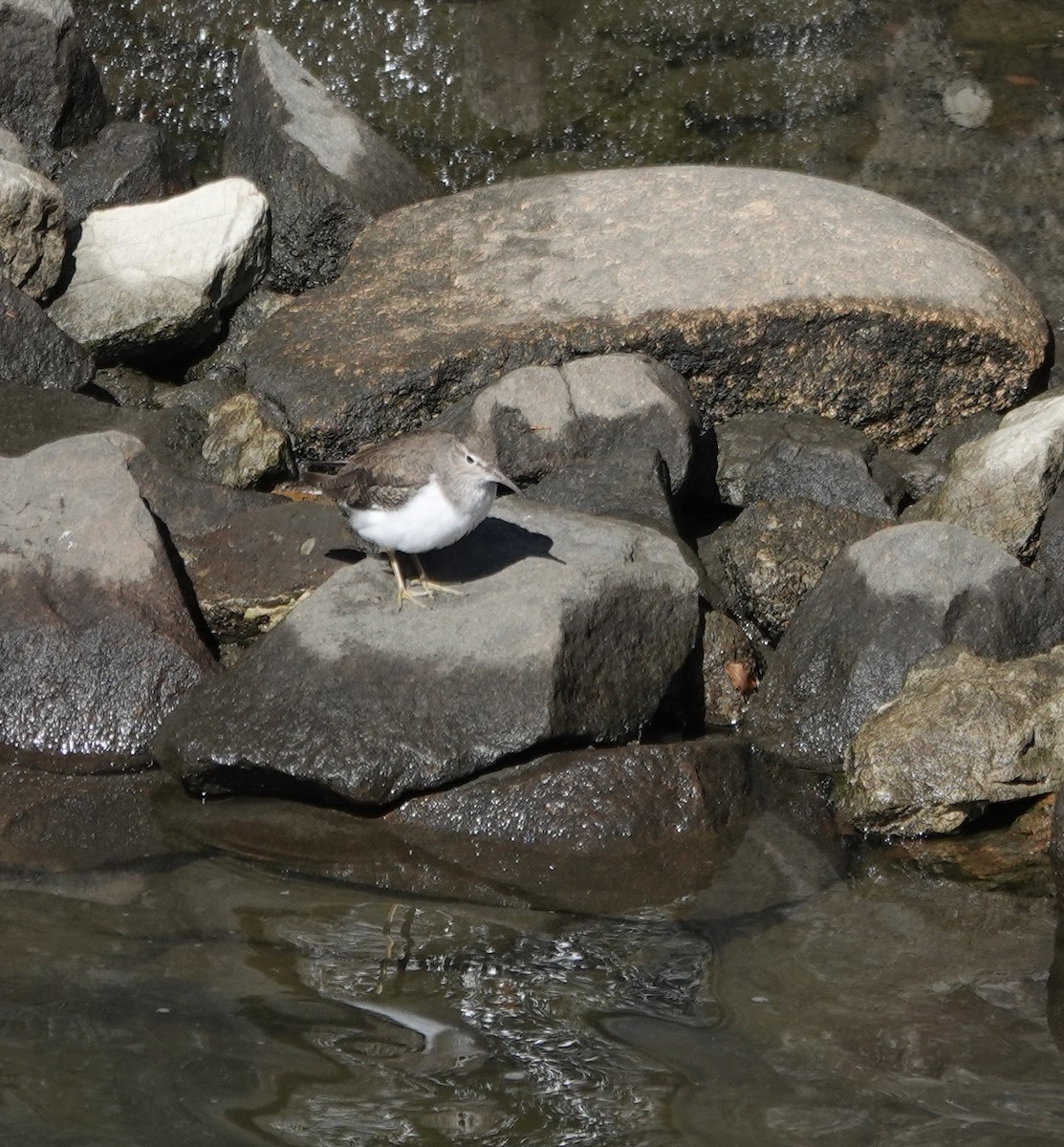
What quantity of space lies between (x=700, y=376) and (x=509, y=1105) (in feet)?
17.5

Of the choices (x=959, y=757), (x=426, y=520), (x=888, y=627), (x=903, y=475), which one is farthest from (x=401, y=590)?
(x=903, y=475)

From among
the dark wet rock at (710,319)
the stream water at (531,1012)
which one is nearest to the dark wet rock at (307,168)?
the dark wet rock at (710,319)

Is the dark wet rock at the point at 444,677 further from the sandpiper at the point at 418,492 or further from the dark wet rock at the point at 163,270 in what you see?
the dark wet rock at the point at 163,270

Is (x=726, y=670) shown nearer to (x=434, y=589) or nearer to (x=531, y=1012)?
(x=434, y=589)

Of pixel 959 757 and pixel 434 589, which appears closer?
pixel 959 757

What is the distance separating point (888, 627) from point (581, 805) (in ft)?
5.57

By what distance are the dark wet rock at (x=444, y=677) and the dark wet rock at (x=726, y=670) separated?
423 millimetres

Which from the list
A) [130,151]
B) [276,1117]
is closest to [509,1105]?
[276,1117]

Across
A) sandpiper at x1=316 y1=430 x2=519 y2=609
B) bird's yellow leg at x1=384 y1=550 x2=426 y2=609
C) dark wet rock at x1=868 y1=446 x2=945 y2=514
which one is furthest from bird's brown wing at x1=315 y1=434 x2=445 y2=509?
dark wet rock at x1=868 y1=446 x2=945 y2=514

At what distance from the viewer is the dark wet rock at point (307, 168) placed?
1070 cm

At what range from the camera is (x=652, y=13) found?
1403cm

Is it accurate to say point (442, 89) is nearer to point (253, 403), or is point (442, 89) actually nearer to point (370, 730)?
point (253, 403)

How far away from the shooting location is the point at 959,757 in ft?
21.2

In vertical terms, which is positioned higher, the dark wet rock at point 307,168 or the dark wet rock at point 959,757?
the dark wet rock at point 307,168
